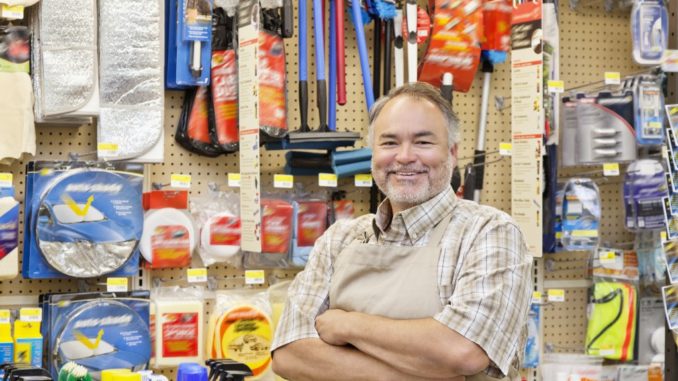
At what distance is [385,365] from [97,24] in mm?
1884

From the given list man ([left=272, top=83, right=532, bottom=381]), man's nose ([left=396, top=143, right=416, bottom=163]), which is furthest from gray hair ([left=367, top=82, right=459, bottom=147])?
man's nose ([left=396, top=143, right=416, bottom=163])

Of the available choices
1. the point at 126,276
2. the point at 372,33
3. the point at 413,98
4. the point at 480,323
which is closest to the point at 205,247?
the point at 126,276

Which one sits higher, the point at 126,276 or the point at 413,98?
the point at 413,98

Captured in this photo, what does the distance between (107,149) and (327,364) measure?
1491mm

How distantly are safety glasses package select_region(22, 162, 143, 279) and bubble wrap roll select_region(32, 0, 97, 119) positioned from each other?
0.24 m

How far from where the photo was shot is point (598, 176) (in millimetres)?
4887

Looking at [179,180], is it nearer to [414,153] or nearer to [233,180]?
[233,180]

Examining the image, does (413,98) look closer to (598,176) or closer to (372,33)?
(372,33)

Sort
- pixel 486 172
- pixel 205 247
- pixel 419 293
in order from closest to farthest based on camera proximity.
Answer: pixel 419 293 → pixel 205 247 → pixel 486 172

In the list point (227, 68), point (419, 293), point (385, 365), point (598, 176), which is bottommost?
point (385, 365)

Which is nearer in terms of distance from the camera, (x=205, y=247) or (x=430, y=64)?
(x=205, y=247)

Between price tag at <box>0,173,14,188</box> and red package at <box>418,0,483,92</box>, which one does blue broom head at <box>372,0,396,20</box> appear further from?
price tag at <box>0,173,14,188</box>

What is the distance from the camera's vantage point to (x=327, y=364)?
2676 mm

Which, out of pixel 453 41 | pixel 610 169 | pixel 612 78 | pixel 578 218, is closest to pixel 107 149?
pixel 453 41
